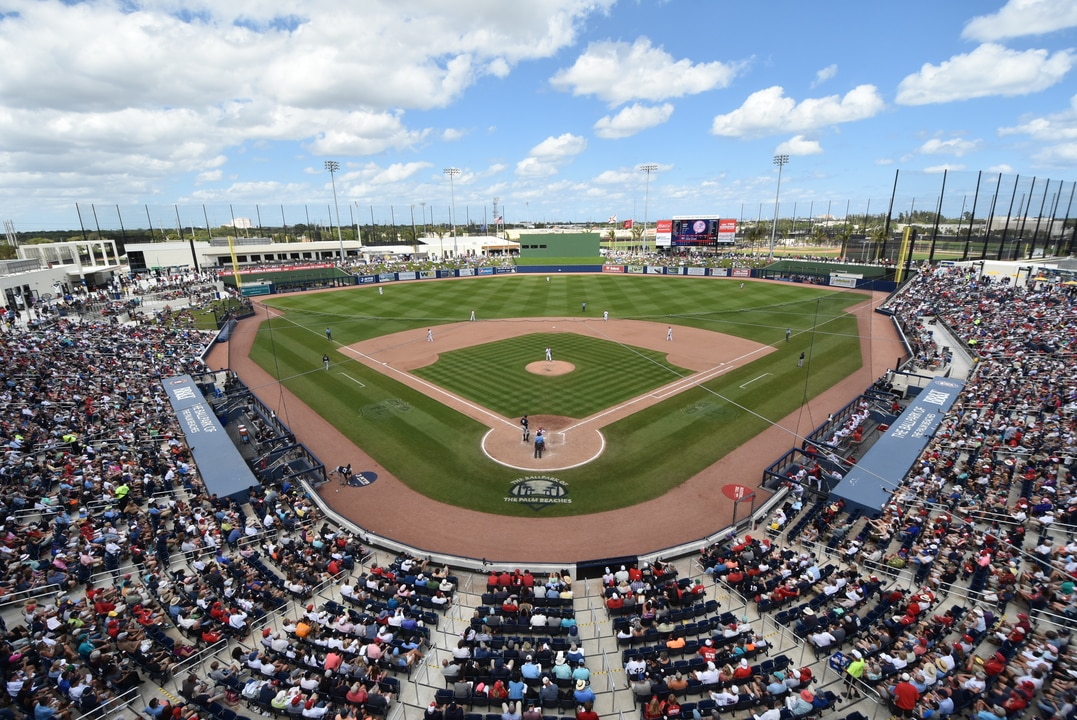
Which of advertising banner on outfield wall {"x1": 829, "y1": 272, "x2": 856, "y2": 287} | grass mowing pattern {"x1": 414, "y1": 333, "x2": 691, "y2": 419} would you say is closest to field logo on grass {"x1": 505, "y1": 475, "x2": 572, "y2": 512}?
grass mowing pattern {"x1": 414, "y1": 333, "x2": 691, "y2": 419}

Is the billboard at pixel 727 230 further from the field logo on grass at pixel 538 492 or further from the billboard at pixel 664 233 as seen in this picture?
the field logo on grass at pixel 538 492

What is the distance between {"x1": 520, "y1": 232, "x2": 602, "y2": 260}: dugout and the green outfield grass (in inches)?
1476

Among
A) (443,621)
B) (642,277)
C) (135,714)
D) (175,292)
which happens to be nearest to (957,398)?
(443,621)

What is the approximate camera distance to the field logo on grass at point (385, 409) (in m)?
27.3

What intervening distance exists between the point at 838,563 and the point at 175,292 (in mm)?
72550

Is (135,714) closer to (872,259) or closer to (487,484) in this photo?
(487,484)

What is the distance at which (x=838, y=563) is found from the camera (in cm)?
1448

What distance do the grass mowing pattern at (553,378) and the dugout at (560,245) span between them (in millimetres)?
63882

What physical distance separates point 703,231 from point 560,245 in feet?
92.0

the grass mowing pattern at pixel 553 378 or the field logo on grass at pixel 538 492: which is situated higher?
the grass mowing pattern at pixel 553 378

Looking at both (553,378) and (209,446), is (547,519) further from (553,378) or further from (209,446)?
(553,378)

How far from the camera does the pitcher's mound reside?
3372cm

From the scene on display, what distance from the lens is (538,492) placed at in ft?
64.6

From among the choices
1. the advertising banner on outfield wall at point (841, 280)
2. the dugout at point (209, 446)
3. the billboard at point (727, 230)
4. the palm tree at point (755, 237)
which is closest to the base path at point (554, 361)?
the dugout at point (209, 446)
